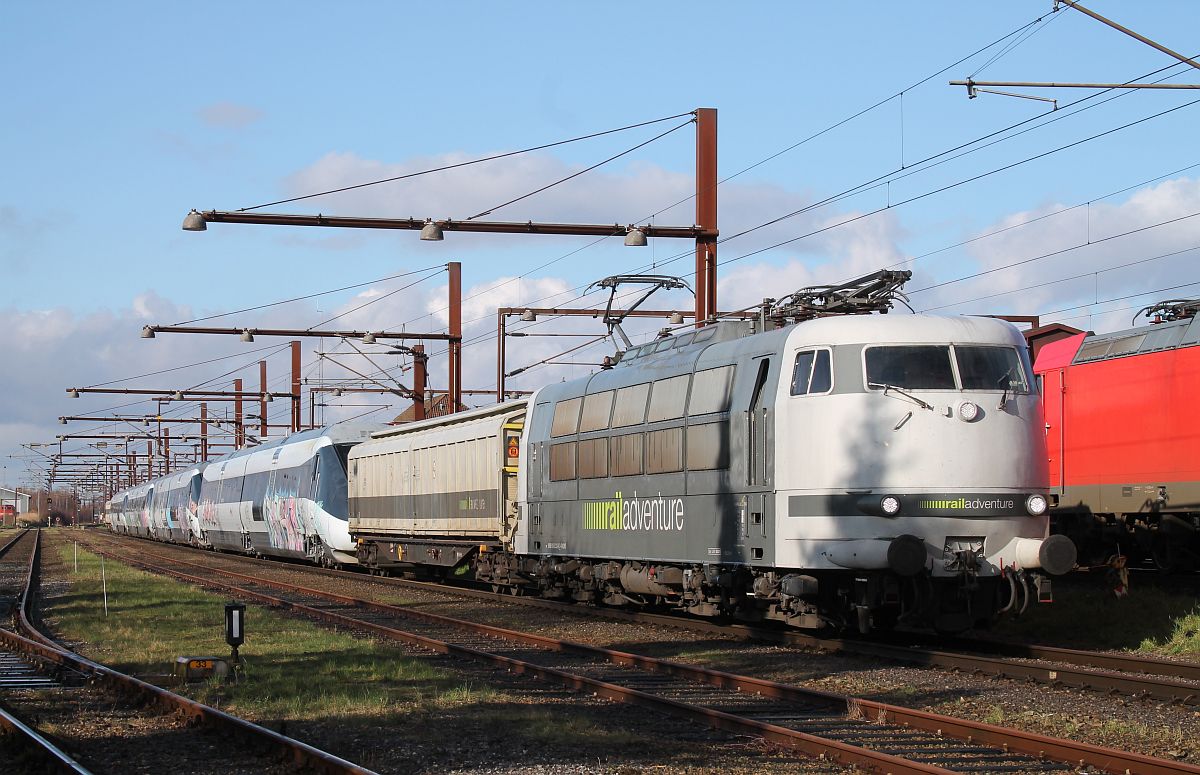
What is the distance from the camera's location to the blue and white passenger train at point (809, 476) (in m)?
14.9

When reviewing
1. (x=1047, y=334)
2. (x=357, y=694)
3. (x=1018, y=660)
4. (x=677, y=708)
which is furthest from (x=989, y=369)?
(x=1047, y=334)

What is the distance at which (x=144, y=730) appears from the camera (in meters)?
11.4

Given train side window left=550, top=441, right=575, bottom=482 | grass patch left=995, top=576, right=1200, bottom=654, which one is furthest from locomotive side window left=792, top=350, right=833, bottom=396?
train side window left=550, top=441, right=575, bottom=482

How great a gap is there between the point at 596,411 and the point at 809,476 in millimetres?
6259

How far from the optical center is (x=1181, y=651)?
51.0ft

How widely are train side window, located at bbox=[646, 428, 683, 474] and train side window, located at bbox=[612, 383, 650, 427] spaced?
0.47 metres

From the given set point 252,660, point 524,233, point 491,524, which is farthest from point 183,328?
point 252,660

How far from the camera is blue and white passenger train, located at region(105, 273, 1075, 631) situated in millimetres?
14875

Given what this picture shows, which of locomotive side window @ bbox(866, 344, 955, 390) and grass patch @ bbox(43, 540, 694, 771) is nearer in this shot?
grass patch @ bbox(43, 540, 694, 771)

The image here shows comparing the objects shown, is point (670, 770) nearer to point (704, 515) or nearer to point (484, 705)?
point (484, 705)

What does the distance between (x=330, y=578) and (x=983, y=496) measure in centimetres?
2237

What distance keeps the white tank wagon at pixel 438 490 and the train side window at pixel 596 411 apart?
3.95 m

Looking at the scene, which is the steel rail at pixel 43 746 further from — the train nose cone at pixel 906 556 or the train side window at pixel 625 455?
the train side window at pixel 625 455

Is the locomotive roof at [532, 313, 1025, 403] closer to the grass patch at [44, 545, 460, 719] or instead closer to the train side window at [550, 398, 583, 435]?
the train side window at [550, 398, 583, 435]
